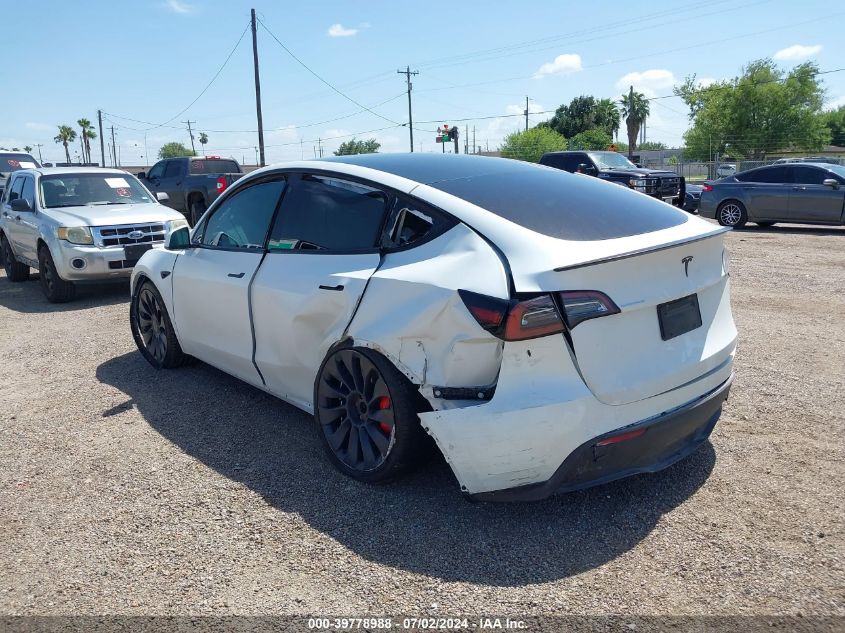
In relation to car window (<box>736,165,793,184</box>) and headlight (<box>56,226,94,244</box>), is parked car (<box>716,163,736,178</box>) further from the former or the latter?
headlight (<box>56,226,94,244</box>)

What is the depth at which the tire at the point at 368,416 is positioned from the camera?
3.30m

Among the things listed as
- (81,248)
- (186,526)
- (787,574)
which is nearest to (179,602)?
(186,526)

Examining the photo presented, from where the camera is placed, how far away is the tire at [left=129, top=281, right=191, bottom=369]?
5.54 metres

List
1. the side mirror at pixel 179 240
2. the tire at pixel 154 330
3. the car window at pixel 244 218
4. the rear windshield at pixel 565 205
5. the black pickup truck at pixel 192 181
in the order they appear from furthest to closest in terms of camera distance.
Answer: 1. the black pickup truck at pixel 192 181
2. the tire at pixel 154 330
3. the side mirror at pixel 179 240
4. the car window at pixel 244 218
5. the rear windshield at pixel 565 205

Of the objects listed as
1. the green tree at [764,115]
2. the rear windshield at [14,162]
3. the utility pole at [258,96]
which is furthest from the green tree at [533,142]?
the rear windshield at [14,162]

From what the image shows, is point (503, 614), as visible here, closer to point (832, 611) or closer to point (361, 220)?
point (832, 611)

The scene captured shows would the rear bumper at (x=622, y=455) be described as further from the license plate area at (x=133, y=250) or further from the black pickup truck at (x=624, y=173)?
the black pickup truck at (x=624, y=173)

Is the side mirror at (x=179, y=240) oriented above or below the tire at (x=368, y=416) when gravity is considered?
above

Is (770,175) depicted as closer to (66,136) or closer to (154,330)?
(154,330)

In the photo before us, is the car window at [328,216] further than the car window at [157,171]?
No

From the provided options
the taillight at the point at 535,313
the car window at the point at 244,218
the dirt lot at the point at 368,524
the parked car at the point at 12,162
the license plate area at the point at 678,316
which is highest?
the parked car at the point at 12,162

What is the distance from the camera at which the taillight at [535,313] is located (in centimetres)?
288

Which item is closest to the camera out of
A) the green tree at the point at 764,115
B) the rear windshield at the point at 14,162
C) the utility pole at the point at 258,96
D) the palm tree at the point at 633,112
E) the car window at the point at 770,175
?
the car window at the point at 770,175

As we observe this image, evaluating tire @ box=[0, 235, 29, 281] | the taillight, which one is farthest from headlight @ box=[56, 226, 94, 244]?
the taillight
